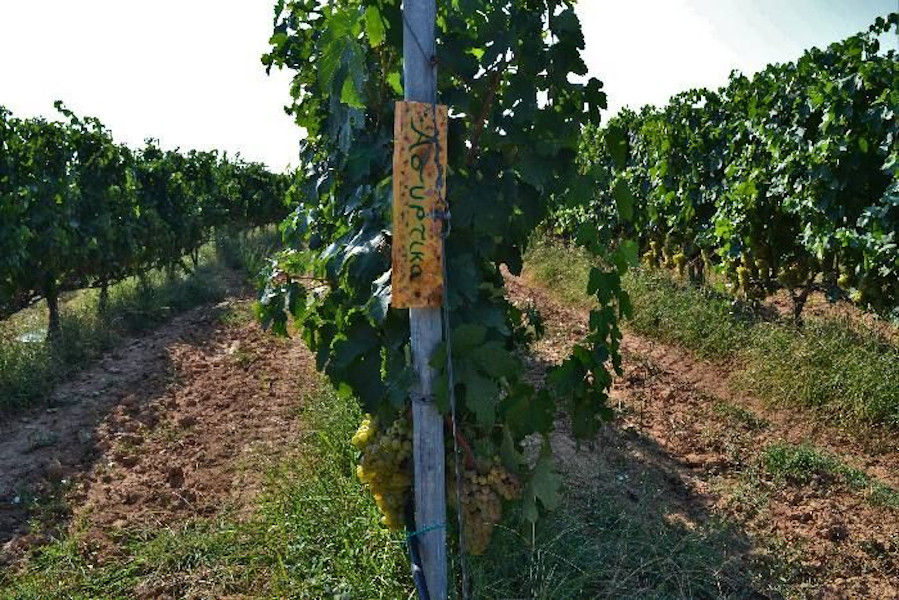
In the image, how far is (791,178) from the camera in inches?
233

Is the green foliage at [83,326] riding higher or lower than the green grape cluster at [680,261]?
lower

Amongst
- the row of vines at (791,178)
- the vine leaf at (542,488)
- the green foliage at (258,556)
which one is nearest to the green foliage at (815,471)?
the row of vines at (791,178)

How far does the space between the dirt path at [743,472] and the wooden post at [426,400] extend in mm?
1622

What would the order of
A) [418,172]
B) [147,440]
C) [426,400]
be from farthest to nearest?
[147,440] → [426,400] → [418,172]

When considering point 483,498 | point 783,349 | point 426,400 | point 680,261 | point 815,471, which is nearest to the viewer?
point 426,400

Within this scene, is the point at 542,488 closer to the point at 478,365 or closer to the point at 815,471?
the point at 478,365

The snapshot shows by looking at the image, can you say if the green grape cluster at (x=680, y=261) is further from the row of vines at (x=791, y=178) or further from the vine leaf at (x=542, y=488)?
the vine leaf at (x=542, y=488)

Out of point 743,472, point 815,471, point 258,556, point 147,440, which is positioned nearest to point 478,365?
point 258,556

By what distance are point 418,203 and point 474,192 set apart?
36 cm

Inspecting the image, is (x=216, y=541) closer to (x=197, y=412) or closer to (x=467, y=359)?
(x=467, y=359)

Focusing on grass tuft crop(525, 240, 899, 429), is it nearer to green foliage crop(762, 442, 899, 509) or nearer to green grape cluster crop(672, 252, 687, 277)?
green grape cluster crop(672, 252, 687, 277)

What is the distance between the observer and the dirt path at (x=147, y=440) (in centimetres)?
376

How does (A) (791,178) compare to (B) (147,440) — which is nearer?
(B) (147,440)

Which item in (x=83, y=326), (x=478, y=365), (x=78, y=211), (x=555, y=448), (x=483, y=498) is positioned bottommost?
(x=555, y=448)
